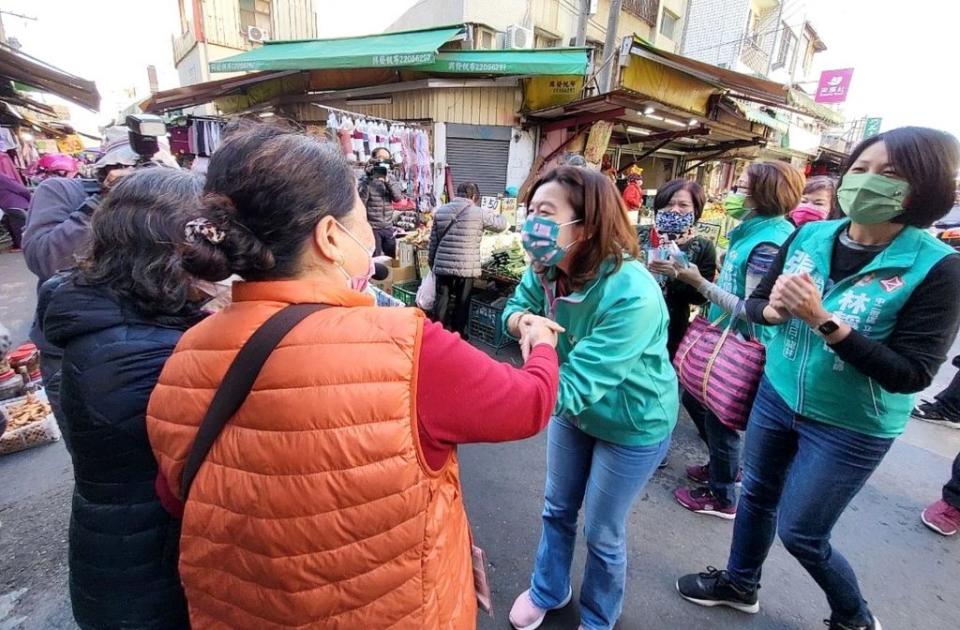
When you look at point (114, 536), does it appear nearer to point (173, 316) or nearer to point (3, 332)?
point (173, 316)

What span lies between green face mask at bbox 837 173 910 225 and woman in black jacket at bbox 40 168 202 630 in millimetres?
2048

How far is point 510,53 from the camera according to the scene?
23.8 feet

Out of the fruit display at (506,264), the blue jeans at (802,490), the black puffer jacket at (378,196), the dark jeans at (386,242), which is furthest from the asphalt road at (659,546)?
the black puffer jacket at (378,196)

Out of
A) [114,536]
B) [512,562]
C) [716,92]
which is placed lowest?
[512,562]

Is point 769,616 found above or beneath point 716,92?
beneath

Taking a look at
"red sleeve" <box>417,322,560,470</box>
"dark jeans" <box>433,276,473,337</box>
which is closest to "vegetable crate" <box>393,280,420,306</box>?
"dark jeans" <box>433,276,473,337</box>

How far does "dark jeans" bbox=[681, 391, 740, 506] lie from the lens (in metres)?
2.61

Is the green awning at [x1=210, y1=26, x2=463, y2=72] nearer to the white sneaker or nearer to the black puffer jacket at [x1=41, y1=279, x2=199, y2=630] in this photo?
the black puffer jacket at [x1=41, y1=279, x2=199, y2=630]

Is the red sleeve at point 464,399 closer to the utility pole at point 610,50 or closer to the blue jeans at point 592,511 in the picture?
the blue jeans at point 592,511

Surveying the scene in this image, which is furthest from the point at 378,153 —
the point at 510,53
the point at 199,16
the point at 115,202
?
the point at 199,16

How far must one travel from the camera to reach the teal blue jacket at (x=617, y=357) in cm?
134

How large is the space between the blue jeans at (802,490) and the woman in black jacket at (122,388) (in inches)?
80.8

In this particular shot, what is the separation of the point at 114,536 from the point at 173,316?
586 millimetres

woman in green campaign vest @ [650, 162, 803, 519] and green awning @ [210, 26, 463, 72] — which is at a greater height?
green awning @ [210, 26, 463, 72]
